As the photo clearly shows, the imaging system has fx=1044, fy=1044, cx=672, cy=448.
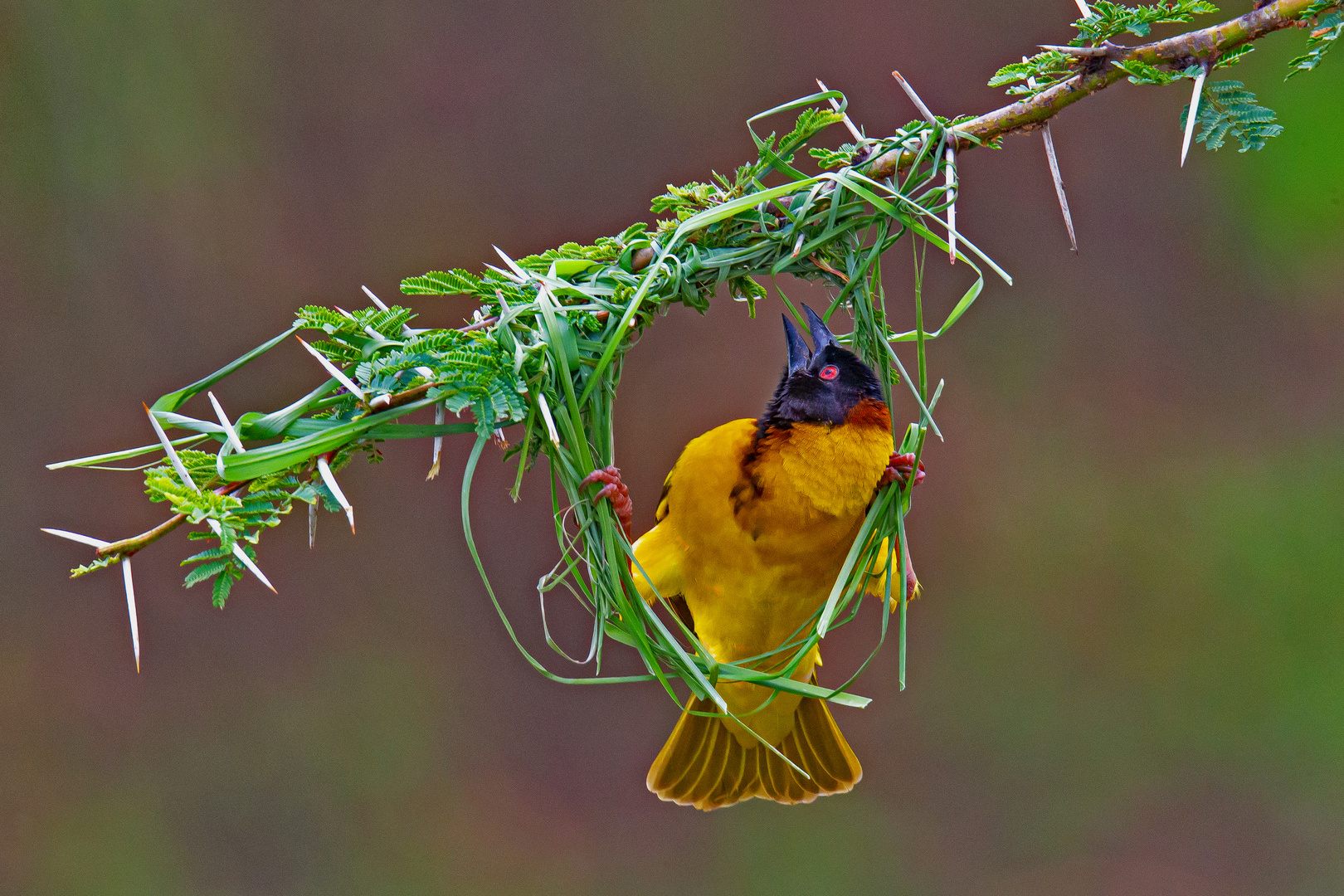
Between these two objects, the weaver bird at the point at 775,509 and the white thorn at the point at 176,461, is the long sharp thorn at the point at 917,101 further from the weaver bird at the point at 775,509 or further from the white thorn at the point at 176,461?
the white thorn at the point at 176,461

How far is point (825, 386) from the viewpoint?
4.16 ft

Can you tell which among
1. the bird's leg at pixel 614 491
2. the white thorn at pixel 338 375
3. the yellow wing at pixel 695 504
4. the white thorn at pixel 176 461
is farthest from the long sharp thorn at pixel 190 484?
the yellow wing at pixel 695 504

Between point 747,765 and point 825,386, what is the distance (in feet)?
1.99

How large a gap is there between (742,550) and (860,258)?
1.31 ft

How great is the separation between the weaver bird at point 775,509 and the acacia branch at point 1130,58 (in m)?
0.38

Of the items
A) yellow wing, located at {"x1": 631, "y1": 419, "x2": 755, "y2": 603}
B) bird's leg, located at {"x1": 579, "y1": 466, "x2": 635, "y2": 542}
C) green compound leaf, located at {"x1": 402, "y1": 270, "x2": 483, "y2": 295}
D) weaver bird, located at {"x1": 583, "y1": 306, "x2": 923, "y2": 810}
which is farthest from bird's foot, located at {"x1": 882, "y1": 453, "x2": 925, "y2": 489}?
green compound leaf, located at {"x1": 402, "y1": 270, "x2": 483, "y2": 295}

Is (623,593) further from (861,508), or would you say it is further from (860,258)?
(860,258)

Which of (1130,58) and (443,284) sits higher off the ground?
(1130,58)

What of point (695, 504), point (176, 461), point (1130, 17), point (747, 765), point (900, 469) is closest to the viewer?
point (176, 461)

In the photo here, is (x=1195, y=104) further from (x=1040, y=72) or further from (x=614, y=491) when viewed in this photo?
(x=614, y=491)

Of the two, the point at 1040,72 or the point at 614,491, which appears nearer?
the point at 1040,72

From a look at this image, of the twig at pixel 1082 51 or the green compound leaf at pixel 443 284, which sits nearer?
the twig at pixel 1082 51

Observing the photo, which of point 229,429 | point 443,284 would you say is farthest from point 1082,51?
point 229,429

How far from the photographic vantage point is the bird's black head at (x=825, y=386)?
Result: 1.26 m
